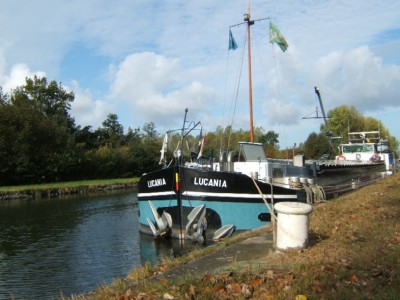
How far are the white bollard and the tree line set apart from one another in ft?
91.9

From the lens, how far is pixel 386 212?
11422mm

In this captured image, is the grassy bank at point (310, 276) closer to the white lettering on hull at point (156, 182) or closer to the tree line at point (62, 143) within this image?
the white lettering on hull at point (156, 182)

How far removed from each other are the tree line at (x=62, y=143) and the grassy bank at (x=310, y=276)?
2786 centimetres

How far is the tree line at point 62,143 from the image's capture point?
181 ft

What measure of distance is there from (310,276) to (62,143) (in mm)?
62685

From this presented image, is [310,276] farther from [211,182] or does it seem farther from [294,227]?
[211,182]

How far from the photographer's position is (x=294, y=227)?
26.9 ft

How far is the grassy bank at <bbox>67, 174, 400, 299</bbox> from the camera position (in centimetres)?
564

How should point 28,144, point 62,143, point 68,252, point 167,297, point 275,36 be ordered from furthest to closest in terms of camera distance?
point 62,143
point 28,144
point 275,36
point 68,252
point 167,297

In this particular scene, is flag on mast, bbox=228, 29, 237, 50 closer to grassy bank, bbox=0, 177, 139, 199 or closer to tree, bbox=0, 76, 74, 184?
grassy bank, bbox=0, 177, 139, 199

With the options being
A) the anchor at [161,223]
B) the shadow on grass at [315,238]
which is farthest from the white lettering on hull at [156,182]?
the shadow on grass at [315,238]

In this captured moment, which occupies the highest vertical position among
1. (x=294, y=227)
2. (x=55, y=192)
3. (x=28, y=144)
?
(x=28, y=144)

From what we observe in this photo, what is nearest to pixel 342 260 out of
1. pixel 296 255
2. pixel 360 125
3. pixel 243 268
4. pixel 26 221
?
pixel 296 255

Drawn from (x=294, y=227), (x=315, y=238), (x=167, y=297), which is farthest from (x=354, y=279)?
(x=315, y=238)
